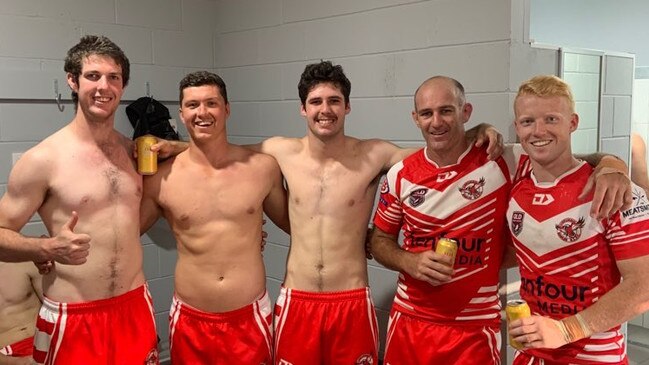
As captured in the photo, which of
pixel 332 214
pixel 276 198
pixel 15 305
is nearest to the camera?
pixel 332 214

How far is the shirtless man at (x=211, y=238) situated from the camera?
226 centimetres

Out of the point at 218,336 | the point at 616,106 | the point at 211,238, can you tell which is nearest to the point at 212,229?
→ the point at 211,238

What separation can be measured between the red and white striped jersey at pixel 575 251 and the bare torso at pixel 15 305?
2.32 metres

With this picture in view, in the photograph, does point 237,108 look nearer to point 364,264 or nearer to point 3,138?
point 3,138

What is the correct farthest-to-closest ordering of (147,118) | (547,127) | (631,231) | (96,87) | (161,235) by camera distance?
(161,235)
(147,118)
(96,87)
(547,127)
(631,231)

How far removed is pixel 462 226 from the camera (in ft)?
6.73

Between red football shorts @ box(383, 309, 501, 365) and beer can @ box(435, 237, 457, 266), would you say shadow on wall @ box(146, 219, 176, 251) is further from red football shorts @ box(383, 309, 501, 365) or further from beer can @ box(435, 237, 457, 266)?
beer can @ box(435, 237, 457, 266)

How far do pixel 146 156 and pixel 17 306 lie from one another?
1279mm

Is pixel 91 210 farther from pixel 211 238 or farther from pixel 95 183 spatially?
pixel 211 238

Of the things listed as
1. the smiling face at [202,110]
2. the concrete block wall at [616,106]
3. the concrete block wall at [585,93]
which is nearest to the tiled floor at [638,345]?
the concrete block wall at [616,106]

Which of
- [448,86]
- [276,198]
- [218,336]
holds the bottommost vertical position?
[218,336]

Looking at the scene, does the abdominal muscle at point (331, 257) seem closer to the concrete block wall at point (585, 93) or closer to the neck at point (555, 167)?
the neck at point (555, 167)

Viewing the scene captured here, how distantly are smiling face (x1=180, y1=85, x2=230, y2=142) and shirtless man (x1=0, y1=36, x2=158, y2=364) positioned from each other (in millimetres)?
253

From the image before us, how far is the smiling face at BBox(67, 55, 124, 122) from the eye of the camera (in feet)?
6.65
